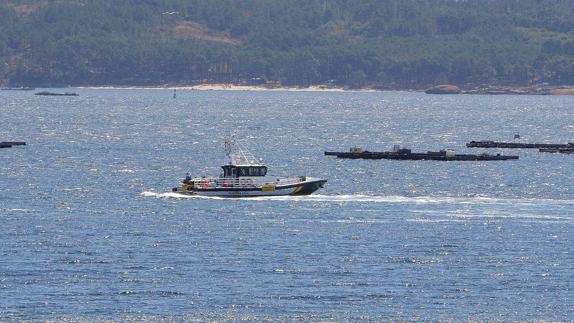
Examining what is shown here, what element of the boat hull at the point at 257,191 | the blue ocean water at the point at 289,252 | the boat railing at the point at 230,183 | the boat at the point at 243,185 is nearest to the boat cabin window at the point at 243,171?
the boat at the point at 243,185

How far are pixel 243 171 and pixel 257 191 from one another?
2505 millimetres

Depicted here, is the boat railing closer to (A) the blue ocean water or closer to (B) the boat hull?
(B) the boat hull

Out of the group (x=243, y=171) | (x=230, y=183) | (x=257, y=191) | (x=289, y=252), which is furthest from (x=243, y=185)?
(x=289, y=252)

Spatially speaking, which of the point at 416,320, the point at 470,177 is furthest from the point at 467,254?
the point at 470,177

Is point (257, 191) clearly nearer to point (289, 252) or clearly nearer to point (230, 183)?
point (230, 183)

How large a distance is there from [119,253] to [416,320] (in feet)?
93.9

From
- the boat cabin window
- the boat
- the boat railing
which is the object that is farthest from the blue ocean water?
the boat cabin window

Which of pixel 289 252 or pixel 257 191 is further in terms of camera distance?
pixel 257 191

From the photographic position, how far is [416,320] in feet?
284

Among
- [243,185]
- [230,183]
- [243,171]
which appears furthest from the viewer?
[243,171]

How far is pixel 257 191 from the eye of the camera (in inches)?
5655

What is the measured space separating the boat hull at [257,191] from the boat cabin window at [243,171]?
81.8 inches

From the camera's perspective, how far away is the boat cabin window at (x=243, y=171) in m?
144

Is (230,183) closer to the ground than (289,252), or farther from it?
farther from it
